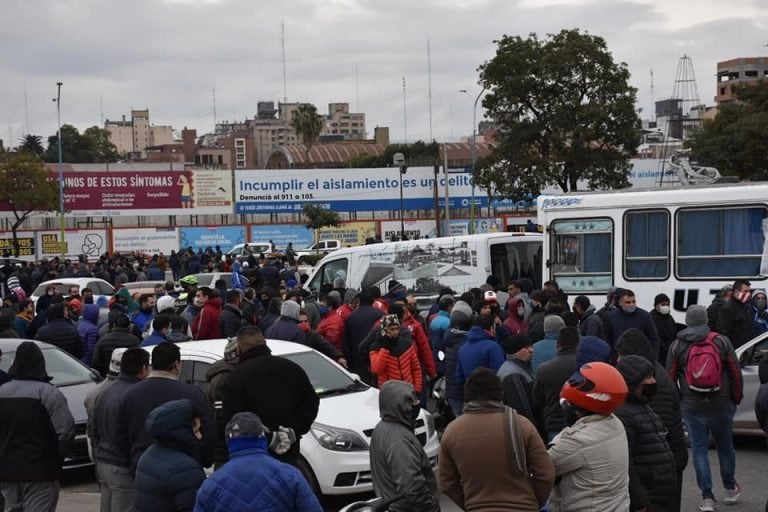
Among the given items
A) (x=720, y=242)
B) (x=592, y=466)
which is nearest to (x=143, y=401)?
(x=592, y=466)

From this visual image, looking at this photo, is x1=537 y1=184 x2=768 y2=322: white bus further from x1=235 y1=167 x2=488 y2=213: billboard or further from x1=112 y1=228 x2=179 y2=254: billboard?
x1=235 y1=167 x2=488 y2=213: billboard

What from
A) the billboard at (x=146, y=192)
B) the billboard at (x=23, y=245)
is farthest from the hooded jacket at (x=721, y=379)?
the billboard at (x=146, y=192)

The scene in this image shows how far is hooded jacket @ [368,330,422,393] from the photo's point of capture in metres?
11.5

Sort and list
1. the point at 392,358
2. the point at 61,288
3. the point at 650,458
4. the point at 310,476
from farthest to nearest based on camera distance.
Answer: the point at 61,288 < the point at 392,358 < the point at 310,476 < the point at 650,458

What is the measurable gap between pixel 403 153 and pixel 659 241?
101 metres

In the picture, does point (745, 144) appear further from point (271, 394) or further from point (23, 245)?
point (271, 394)

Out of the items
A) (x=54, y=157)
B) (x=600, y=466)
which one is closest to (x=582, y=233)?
(x=600, y=466)

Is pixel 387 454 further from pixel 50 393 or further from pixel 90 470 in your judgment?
pixel 90 470

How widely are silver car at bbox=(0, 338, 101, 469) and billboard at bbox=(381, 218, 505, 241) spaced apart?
4449 cm

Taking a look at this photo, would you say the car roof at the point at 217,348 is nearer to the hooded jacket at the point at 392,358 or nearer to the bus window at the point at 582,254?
the hooded jacket at the point at 392,358

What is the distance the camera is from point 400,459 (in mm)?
6414

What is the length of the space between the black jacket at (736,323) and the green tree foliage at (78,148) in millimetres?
140189

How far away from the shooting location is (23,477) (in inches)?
324

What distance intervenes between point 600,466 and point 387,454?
133 cm
